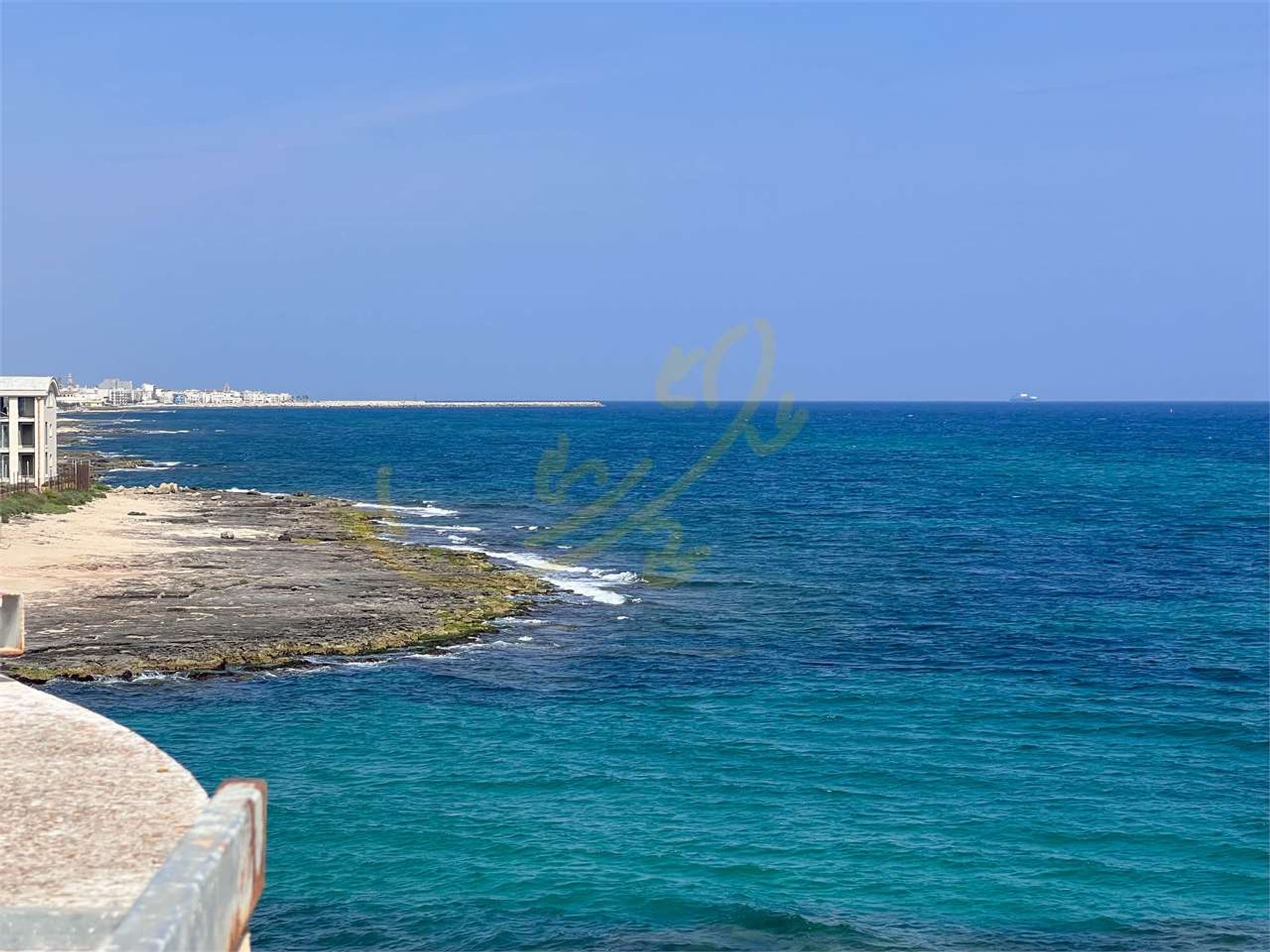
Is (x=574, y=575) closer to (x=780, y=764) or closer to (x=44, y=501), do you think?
(x=780, y=764)

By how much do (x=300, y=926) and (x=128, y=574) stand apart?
31.7 metres

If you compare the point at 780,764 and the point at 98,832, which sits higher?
the point at 98,832

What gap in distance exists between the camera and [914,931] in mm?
21266

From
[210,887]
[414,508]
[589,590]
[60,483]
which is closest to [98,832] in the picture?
[210,887]

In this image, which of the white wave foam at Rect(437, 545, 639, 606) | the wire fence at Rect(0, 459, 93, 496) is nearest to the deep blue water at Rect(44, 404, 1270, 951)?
the white wave foam at Rect(437, 545, 639, 606)

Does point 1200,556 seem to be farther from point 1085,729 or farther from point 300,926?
point 300,926

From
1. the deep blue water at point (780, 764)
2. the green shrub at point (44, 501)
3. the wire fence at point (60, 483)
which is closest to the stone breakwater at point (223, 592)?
the green shrub at point (44, 501)

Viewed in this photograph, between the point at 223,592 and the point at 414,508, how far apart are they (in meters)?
39.9

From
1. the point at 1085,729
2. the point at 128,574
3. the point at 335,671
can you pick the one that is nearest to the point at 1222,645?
the point at 1085,729

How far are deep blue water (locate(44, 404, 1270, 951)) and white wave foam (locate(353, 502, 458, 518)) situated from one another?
2339 centimetres

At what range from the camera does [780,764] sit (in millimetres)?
29500

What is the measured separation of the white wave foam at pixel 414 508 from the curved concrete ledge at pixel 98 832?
70302mm

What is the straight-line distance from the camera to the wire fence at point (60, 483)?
229ft

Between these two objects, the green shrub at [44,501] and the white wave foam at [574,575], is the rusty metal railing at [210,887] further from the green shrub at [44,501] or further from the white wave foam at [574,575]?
the green shrub at [44,501]
